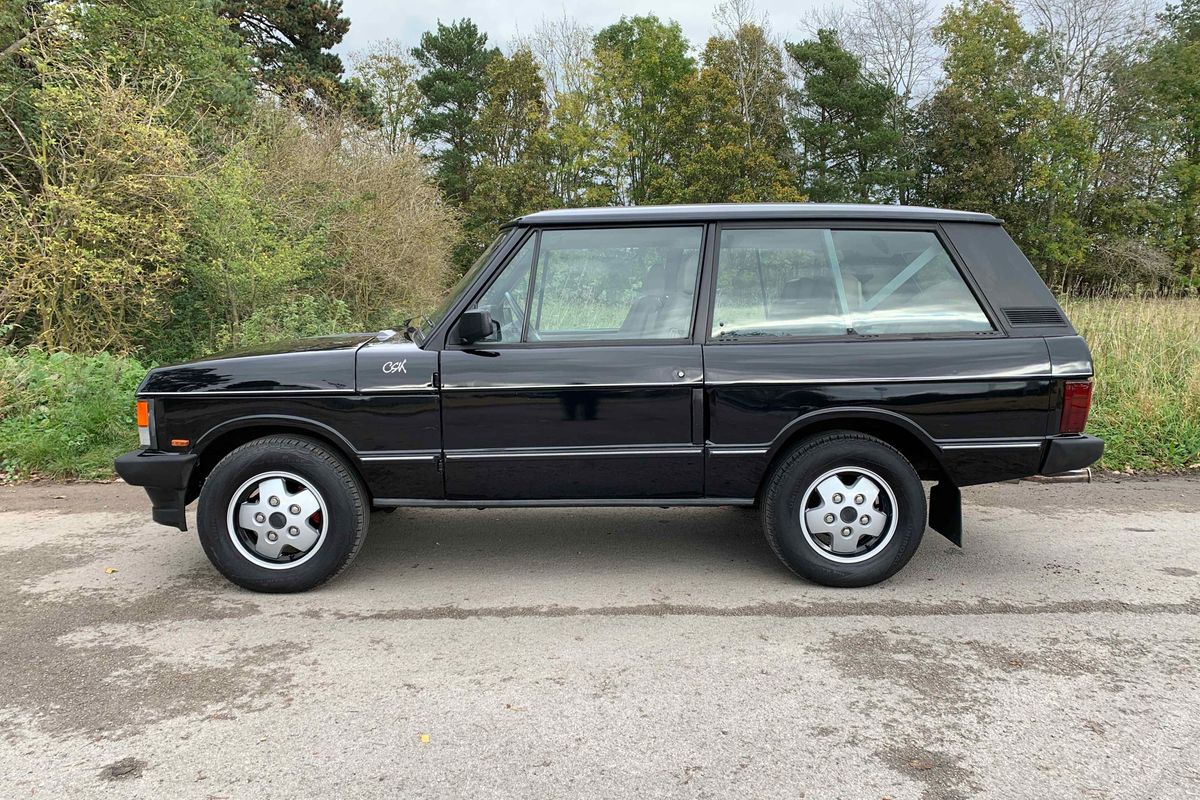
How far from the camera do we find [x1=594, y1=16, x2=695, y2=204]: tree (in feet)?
119

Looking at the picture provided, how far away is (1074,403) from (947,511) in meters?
0.82

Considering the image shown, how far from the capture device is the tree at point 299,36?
2753 cm

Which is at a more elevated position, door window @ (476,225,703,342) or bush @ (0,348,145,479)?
door window @ (476,225,703,342)

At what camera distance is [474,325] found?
381 centimetres

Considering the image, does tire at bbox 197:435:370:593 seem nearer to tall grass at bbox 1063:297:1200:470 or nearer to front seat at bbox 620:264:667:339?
front seat at bbox 620:264:667:339

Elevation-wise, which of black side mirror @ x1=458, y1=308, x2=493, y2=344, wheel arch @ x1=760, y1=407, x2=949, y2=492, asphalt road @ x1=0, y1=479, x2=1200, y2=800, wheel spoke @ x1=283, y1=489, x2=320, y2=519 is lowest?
asphalt road @ x1=0, y1=479, x2=1200, y2=800

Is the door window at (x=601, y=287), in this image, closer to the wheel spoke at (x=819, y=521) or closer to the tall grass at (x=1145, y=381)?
the wheel spoke at (x=819, y=521)

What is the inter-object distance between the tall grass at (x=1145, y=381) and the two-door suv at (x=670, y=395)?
11.8ft

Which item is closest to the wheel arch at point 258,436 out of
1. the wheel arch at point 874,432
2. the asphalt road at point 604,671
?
the asphalt road at point 604,671

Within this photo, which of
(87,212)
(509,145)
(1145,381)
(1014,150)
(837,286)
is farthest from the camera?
(509,145)

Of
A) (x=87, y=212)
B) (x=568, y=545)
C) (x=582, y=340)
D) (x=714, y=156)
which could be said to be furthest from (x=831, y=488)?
(x=714, y=156)

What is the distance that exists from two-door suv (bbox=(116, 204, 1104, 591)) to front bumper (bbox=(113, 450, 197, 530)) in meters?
0.01

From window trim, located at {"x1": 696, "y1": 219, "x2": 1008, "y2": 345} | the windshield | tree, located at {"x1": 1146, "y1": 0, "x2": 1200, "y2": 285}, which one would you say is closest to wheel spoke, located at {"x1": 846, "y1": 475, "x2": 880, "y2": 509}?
window trim, located at {"x1": 696, "y1": 219, "x2": 1008, "y2": 345}

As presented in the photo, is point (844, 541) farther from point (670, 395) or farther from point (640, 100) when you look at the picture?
point (640, 100)
